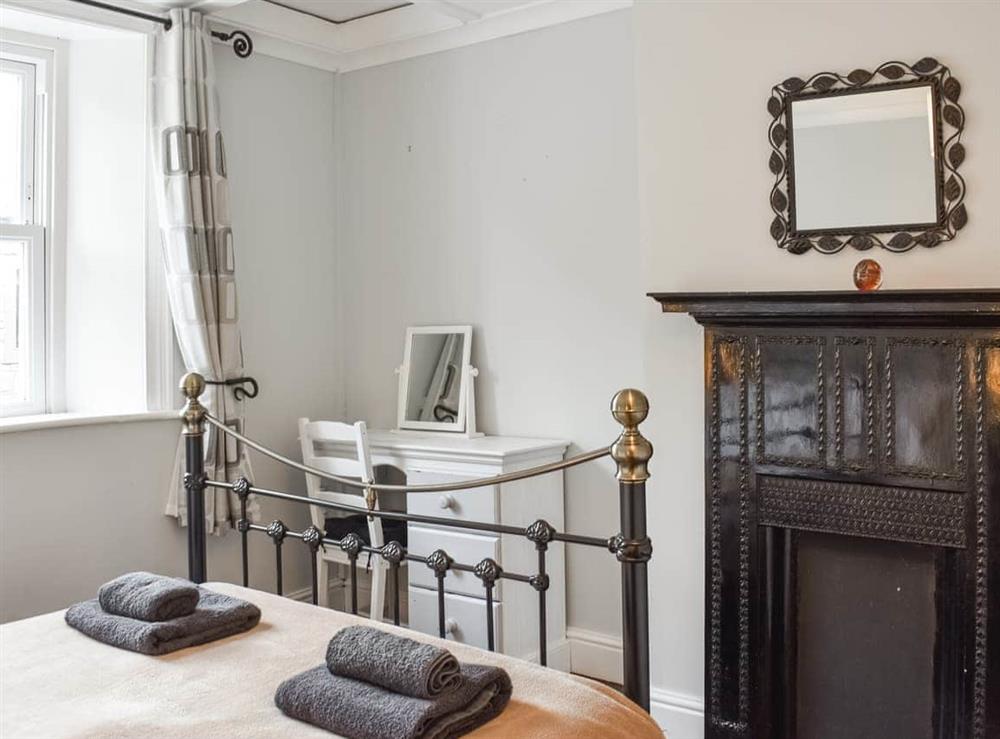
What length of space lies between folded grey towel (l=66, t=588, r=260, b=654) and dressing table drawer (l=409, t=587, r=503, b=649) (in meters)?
1.30

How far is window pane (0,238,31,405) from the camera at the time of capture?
11.1 ft

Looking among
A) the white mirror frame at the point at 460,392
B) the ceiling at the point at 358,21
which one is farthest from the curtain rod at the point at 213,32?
the white mirror frame at the point at 460,392

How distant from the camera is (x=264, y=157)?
3.93 meters

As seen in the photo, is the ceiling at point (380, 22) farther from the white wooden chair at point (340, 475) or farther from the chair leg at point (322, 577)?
the chair leg at point (322, 577)

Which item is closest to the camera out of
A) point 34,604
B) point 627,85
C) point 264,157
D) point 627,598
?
point 627,598

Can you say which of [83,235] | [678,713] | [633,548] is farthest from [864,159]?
[83,235]

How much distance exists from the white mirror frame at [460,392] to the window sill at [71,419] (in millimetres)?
863

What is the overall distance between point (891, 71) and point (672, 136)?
23.9 inches

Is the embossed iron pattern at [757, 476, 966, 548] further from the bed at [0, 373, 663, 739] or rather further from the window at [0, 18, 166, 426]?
the window at [0, 18, 166, 426]

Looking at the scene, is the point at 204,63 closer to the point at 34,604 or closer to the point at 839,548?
the point at 34,604

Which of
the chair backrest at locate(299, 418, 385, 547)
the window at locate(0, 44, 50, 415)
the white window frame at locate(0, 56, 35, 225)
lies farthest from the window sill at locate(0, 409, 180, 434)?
the white window frame at locate(0, 56, 35, 225)

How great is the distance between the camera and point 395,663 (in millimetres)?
1577

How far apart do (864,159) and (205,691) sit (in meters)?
1.99

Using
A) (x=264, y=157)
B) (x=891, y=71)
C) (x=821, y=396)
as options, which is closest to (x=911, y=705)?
(x=821, y=396)
